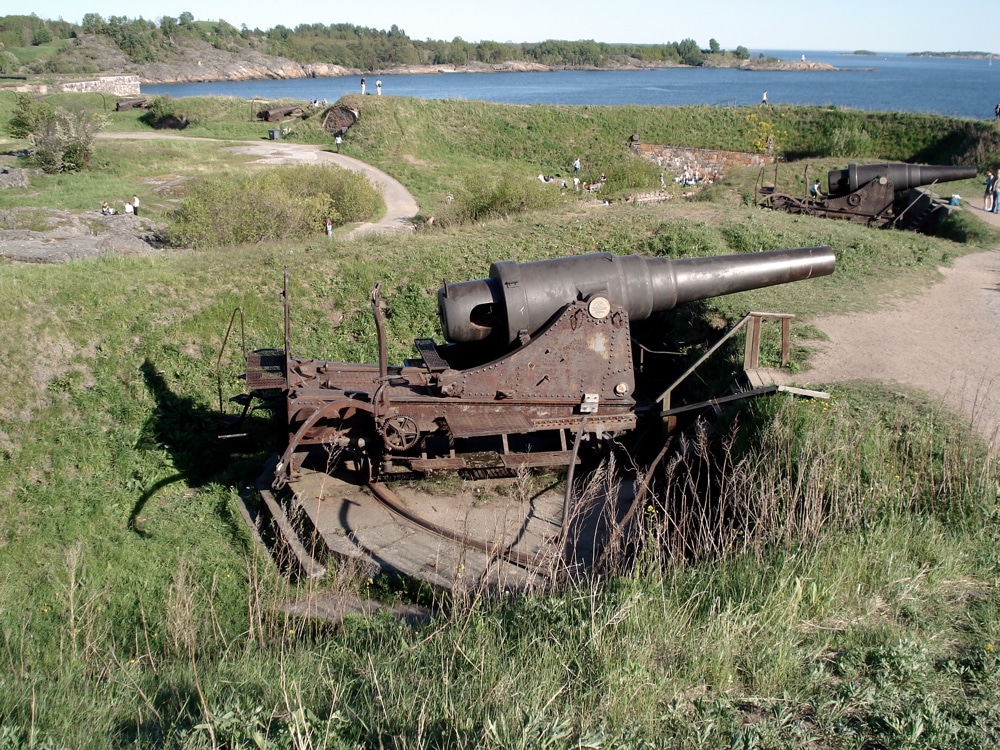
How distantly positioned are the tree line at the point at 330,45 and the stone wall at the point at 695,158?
84.6m

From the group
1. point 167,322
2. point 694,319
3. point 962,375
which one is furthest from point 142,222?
point 962,375

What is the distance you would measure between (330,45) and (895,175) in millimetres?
140491

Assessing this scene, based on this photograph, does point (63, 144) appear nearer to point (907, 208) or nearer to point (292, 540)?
point (907, 208)

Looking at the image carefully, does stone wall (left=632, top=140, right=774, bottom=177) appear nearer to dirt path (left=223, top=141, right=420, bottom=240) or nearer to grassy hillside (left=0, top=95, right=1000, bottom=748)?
dirt path (left=223, top=141, right=420, bottom=240)

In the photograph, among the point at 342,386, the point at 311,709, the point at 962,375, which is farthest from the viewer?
the point at 962,375

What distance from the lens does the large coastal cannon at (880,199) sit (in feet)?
52.3

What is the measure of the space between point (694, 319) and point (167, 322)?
6.16 meters

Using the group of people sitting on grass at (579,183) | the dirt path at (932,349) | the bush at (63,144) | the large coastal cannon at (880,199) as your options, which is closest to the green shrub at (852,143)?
the group of people sitting on grass at (579,183)

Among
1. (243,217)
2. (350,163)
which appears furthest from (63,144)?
(243,217)

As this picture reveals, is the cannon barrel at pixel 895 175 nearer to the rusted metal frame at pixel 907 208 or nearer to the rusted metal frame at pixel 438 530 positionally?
the rusted metal frame at pixel 907 208

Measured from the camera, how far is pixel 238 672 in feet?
11.3

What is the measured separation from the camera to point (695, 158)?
3200 cm

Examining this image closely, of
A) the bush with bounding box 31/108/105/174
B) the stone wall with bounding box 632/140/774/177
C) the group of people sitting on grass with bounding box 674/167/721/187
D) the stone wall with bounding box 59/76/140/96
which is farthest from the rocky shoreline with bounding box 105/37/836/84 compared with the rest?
the group of people sitting on grass with bounding box 674/167/721/187

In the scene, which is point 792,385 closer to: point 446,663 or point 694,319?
point 694,319
